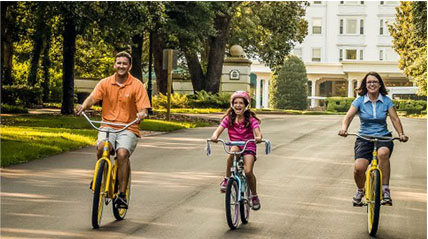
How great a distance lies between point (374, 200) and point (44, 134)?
1258cm

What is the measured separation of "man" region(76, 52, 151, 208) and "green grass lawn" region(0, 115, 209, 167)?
19.7 ft

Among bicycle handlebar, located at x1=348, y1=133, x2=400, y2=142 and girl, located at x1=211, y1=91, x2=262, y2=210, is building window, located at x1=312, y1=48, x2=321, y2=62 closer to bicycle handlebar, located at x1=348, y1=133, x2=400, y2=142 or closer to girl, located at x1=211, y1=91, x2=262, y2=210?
bicycle handlebar, located at x1=348, y1=133, x2=400, y2=142

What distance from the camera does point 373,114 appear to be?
9.59 meters

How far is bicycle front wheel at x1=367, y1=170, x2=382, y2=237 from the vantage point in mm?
9018

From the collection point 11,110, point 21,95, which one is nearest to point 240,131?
point 11,110

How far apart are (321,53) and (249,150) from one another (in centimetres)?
7270

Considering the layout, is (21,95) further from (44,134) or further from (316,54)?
(316,54)

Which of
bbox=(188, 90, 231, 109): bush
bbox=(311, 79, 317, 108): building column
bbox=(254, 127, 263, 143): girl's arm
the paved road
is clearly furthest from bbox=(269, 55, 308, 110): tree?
bbox=(254, 127, 263, 143): girl's arm

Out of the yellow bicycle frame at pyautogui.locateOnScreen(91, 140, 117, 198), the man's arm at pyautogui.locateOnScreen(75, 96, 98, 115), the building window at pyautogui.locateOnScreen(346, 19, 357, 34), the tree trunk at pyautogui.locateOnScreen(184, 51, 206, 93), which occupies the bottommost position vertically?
the yellow bicycle frame at pyautogui.locateOnScreen(91, 140, 117, 198)

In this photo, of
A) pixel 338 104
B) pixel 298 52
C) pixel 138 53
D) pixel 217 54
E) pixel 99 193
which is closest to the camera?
pixel 99 193

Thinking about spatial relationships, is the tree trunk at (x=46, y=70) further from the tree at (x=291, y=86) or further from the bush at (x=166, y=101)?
the tree at (x=291, y=86)

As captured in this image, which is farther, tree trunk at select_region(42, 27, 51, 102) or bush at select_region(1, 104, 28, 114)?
tree trunk at select_region(42, 27, 51, 102)

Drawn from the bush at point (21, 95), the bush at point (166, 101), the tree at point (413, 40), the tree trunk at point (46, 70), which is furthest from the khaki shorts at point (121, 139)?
the tree trunk at point (46, 70)

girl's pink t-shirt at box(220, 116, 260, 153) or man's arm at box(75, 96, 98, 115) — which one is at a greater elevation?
man's arm at box(75, 96, 98, 115)
